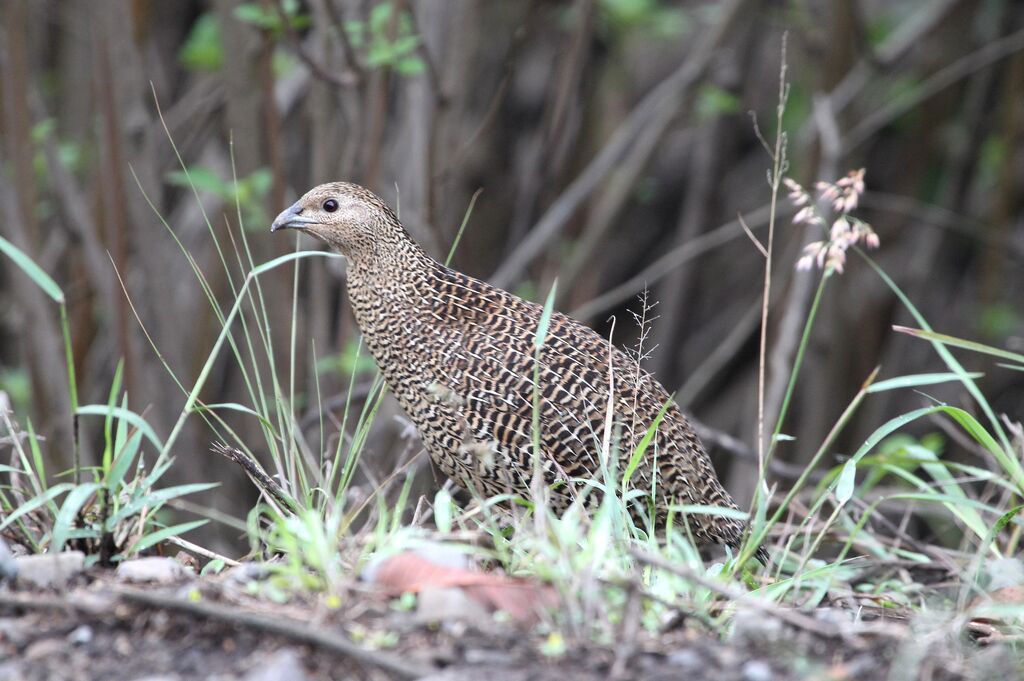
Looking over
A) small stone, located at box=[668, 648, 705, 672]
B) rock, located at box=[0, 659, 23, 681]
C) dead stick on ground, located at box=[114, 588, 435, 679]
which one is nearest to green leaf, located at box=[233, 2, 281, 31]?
dead stick on ground, located at box=[114, 588, 435, 679]

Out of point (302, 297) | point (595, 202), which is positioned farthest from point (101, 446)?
point (595, 202)

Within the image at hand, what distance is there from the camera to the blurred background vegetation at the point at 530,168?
6012mm

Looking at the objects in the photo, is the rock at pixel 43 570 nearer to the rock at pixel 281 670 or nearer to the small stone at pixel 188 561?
the small stone at pixel 188 561

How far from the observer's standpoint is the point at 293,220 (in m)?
4.14

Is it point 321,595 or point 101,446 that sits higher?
point 321,595

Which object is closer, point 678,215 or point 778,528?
point 778,528

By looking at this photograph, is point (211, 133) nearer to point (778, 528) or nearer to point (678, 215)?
point (678, 215)

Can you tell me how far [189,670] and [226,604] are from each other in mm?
237

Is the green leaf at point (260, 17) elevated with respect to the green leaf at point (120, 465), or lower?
elevated

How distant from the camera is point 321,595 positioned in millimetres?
2482

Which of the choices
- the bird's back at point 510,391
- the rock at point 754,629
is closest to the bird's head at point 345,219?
the bird's back at point 510,391

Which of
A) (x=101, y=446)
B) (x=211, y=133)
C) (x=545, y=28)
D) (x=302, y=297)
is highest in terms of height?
(x=545, y=28)

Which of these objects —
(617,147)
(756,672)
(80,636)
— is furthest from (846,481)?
(617,147)

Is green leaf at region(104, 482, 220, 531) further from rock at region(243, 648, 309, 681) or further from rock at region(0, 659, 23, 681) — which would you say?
rock at region(243, 648, 309, 681)
